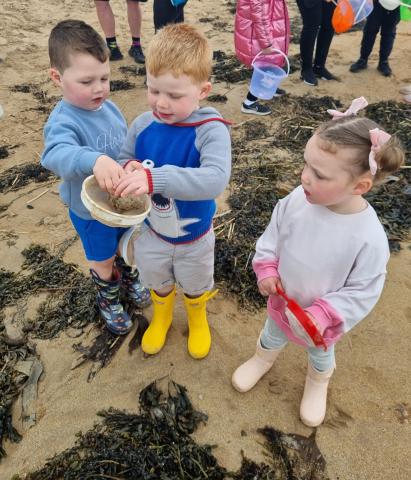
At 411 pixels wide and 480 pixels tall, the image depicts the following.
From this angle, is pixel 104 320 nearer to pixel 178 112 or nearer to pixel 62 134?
pixel 62 134

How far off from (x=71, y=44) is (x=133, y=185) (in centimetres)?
82

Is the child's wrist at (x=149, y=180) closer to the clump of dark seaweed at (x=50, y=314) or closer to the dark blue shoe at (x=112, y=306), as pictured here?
the dark blue shoe at (x=112, y=306)

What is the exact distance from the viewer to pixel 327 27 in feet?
19.0

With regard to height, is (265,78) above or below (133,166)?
below

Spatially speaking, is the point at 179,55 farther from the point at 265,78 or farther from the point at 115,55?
the point at 115,55

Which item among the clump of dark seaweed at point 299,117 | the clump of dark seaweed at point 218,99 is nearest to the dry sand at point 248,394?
the clump of dark seaweed at point 299,117

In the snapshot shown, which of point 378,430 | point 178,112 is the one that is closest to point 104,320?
point 178,112

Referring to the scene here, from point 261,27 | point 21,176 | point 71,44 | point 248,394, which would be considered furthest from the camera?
point 261,27

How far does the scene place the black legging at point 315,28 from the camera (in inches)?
211

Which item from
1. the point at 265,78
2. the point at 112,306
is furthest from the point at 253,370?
the point at 265,78

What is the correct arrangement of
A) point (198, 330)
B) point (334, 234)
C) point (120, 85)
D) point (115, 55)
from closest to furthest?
point (334, 234), point (198, 330), point (120, 85), point (115, 55)

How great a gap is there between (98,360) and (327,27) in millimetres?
5504

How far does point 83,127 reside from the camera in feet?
6.46

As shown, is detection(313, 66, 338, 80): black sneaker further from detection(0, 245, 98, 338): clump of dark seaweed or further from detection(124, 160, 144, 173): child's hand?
detection(124, 160, 144, 173): child's hand
